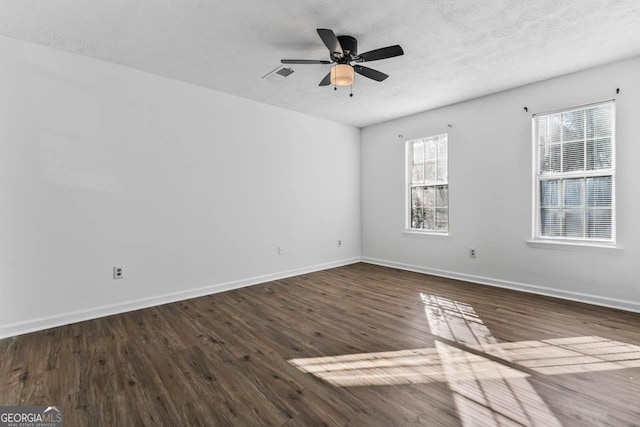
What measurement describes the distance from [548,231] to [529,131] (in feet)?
4.44

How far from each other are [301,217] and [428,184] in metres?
2.29

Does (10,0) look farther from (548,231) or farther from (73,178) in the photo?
(548,231)

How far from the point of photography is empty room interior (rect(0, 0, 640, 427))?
6.43 ft

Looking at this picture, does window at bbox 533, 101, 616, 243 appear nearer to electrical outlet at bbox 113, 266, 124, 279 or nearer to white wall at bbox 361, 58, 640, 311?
white wall at bbox 361, 58, 640, 311

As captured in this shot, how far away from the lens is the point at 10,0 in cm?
229

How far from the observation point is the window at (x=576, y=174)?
3.45m

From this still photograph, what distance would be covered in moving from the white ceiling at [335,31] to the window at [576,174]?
61 cm

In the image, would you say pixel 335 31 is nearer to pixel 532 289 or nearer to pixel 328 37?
pixel 328 37

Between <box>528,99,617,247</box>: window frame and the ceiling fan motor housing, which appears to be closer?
the ceiling fan motor housing
